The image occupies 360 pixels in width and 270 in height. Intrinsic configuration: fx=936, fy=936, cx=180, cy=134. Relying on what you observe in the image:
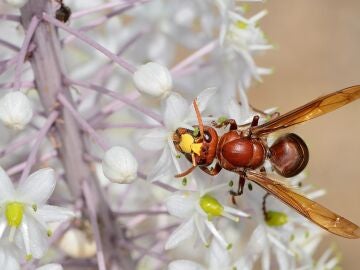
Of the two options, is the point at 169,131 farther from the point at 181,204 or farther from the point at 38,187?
the point at 38,187

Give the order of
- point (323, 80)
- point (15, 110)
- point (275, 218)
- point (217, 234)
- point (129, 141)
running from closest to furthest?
point (15, 110), point (217, 234), point (275, 218), point (129, 141), point (323, 80)

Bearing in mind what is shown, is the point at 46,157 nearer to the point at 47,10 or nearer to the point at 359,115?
the point at 47,10

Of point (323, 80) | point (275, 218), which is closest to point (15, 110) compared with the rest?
point (275, 218)

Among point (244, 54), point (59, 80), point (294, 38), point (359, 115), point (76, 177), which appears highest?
point (294, 38)

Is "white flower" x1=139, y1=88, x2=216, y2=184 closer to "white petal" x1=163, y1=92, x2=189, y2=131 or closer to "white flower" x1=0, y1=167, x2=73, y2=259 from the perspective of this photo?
"white petal" x1=163, y1=92, x2=189, y2=131

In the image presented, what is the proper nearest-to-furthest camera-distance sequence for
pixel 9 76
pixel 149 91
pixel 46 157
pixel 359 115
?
pixel 149 91 → pixel 46 157 → pixel 9 76 → pixel 359 115

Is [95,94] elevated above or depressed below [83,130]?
above

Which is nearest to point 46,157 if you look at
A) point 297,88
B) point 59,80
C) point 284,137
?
point 59,80
